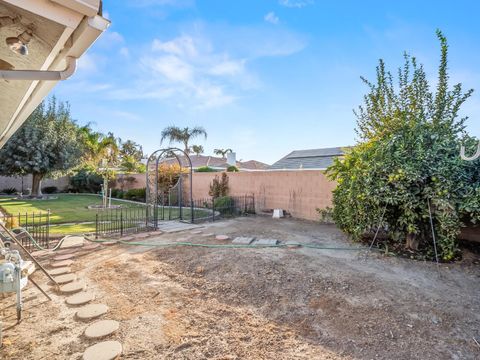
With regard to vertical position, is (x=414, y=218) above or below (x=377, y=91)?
below

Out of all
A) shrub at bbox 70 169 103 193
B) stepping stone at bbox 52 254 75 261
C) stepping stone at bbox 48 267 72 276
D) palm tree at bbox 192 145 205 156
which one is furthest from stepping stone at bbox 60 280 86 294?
palm tree at bbox 192 145 205 156

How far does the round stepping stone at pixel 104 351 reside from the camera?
2.55m

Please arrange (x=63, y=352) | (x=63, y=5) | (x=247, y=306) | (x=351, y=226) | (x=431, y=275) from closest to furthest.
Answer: (x=63, y=5)
(x=63, y=352)
(x=247, y=306)
(x=431, y=275)
(x=351, y=226)

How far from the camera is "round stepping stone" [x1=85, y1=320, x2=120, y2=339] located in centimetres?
289

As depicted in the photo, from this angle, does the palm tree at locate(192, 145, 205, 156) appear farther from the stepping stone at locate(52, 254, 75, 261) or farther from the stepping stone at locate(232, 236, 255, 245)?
the stepping stone at locate(52, 254, 75, 261)

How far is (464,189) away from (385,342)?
3.89 m

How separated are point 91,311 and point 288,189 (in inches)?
347

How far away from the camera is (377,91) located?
8.10m

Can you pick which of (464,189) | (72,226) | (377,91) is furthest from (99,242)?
(377,91)

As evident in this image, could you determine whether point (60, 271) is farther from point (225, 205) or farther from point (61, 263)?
point (225, 205)

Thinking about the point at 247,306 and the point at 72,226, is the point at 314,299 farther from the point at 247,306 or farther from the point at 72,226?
the point at 72,226

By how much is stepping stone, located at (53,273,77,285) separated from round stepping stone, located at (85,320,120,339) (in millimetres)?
1640

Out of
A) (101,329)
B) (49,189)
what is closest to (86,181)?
(49,189)

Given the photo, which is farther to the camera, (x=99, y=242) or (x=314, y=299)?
(x=99, y=242)
